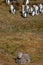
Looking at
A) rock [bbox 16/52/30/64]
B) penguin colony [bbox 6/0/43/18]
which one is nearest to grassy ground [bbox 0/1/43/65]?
rock [bbox 16/52/30/64]

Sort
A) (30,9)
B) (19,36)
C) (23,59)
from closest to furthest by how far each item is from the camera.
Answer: (23,59) → (19,36) → (30,9)

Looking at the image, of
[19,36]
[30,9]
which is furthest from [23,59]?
[30,9]

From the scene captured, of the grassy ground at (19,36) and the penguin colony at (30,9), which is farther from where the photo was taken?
the penguin colony at (30,9)

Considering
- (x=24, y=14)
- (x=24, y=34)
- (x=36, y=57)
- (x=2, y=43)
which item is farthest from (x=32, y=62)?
(x=24, y=14)

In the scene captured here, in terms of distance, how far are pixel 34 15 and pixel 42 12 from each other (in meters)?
1.81

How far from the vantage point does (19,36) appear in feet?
134

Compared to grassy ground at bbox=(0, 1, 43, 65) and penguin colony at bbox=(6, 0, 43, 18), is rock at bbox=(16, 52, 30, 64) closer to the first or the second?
grassy ground at bbox=(0, 1, 43, 65)

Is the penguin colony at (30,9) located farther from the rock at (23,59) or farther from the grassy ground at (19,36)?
the rock at (23,59)

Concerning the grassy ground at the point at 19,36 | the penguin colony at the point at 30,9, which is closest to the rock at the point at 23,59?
the grassy ground at the point at 19,36

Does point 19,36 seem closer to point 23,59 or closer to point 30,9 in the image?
point 23,59

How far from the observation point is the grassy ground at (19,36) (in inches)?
1314

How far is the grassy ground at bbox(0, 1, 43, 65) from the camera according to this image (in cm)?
3338

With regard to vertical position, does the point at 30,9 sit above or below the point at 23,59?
Result: below

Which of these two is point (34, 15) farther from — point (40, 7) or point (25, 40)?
point (25, 40)
